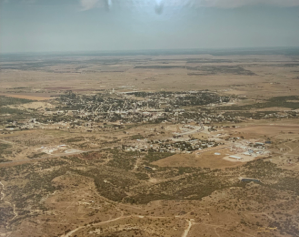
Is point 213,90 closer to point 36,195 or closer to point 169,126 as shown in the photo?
point 169,126

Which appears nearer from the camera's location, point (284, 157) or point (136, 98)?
point (284, 157)

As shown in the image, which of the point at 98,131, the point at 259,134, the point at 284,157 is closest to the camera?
the point at 284,157

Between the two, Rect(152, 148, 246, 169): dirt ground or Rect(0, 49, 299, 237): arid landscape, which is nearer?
Rect(0, 49, 299, 237): arid landscape

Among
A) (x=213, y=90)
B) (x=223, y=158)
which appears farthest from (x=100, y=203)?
(x=213, y=90)

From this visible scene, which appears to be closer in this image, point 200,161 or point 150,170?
point 150,170

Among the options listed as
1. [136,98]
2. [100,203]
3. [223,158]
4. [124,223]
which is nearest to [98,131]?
[223,158]

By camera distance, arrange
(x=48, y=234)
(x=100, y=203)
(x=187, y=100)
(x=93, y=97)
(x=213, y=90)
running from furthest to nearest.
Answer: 1. (x=213, y=90)
2. (x=93, y=97)
3. (x=187, y=100)
4. (x=100, y=203)
5. (x=48, y=234)

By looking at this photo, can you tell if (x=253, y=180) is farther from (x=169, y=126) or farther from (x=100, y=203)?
(x=169, y=126)

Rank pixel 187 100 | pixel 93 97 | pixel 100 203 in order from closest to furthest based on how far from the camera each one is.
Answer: pixel 100 203 → pixel 187 100 → pixel 93 97

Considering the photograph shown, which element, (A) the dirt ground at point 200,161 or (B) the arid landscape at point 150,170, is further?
(A) the dirt ground at point 200,161
